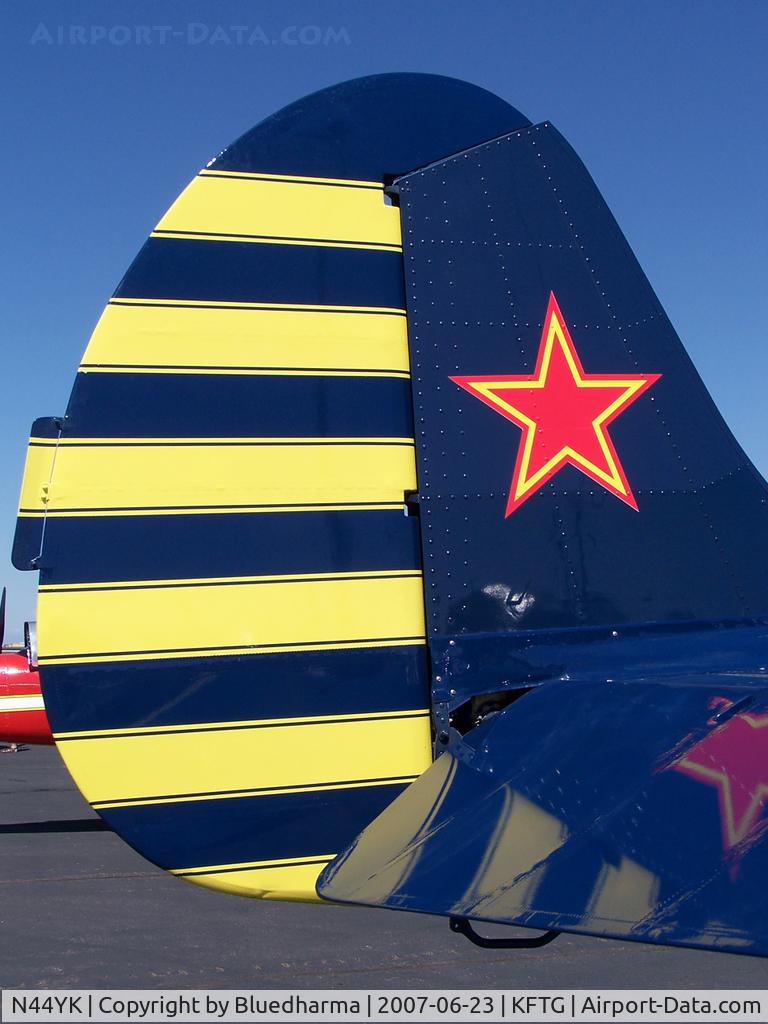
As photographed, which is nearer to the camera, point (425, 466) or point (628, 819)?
point (628, 819)

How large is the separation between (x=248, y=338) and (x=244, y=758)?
1140mm

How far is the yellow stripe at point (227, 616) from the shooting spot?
252 cm

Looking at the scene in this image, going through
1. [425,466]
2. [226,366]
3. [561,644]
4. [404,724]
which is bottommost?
[404,724]

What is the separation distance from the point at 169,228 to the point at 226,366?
0.41m

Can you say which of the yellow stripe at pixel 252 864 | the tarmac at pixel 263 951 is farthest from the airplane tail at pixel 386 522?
the tarmac at pixel 263 951

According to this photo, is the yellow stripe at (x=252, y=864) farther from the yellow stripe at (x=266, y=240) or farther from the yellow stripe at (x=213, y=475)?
the yellow stripe at (x=266, y=240)

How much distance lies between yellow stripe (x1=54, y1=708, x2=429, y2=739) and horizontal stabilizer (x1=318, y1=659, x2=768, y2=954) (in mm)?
305

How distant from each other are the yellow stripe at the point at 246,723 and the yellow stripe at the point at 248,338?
0.95m

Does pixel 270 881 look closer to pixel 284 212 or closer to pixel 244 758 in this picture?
pixel 244 758

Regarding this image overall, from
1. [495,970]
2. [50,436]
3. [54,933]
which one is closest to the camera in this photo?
[50,436]

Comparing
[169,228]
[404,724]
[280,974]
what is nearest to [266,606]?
[404,724]

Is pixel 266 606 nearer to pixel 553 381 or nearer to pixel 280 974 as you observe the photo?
pixel 553 381

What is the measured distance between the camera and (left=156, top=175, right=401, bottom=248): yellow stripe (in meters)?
2.79

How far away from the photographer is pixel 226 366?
2.76 metres
